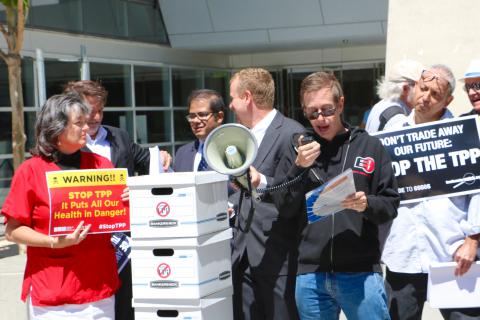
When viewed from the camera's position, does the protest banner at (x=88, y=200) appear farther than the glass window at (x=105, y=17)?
No

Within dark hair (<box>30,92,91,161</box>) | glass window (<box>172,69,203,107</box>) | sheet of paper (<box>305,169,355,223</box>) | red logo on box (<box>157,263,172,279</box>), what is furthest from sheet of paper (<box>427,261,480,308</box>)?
glass window (<box>172,69,203,107</box>)

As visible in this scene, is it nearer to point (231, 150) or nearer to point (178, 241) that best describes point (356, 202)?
point (231, 150)

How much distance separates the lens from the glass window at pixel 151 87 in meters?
19.2

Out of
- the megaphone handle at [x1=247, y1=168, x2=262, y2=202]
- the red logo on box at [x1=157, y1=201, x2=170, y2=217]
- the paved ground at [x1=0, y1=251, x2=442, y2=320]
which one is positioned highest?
the megaphone handle at [x1=247, y1=168, x2=262, y2=202]

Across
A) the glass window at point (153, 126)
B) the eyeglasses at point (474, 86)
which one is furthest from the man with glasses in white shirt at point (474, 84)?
the glass window at point (153, 126)

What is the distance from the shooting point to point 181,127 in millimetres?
21172

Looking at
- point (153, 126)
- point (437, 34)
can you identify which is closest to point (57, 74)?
point (153, 126)

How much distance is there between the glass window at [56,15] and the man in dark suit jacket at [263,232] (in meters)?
12.6

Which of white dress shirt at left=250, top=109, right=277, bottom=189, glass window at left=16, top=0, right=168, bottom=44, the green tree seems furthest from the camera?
glass window at left=16, top=0, right=168, bottom=44

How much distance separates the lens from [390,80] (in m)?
4.93

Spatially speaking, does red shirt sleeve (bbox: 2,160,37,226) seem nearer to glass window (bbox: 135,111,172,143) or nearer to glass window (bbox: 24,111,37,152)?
glass window (bbox: 24,111,37,152)

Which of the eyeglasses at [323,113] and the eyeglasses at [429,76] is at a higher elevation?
the eyeglasses at [429,76]

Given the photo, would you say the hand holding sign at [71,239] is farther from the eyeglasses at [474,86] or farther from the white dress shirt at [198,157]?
the eyeglasses at [474,86]

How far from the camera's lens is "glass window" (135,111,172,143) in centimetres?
1925
